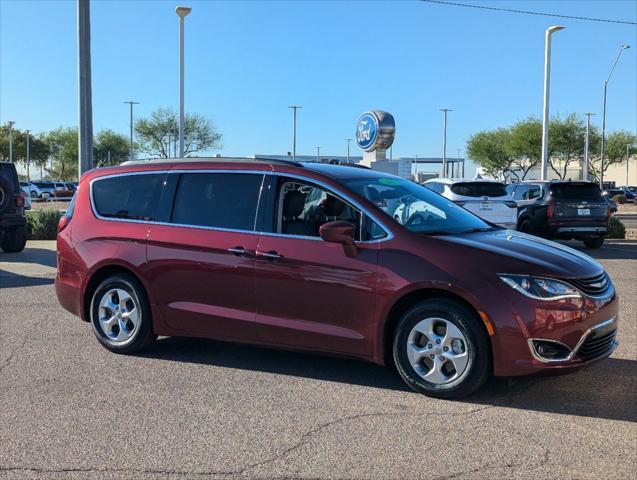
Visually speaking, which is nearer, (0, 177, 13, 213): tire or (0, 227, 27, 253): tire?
(0, 177, 13, 213): tire

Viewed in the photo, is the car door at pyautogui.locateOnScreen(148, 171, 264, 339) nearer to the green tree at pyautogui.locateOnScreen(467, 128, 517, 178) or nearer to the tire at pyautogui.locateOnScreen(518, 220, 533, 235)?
the tire at pyautogui.locateOnScreen(518, 220, 533, 235)

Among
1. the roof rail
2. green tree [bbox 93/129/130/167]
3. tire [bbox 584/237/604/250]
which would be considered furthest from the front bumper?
green tree [bbox 93/129/130/167]

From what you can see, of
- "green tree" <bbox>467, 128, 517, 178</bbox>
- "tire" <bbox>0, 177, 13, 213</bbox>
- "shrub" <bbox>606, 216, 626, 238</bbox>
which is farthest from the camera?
"green tree" <bbox>467, 128, 517, 178</bbox>

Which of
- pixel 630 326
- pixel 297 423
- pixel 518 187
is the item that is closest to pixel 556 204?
pixel 518 187

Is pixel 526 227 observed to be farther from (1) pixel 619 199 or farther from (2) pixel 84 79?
(1) pixel 619 199

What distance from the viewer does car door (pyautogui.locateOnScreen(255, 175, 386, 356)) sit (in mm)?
4992

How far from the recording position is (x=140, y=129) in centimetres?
5659

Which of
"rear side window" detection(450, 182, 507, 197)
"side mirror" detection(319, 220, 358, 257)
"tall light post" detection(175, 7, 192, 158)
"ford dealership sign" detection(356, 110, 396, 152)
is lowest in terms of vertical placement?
"side mirror" detection(319, 220, 358, 257)

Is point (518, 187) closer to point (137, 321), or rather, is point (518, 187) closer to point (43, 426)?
point (137, 321)

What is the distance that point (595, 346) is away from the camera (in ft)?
15.6

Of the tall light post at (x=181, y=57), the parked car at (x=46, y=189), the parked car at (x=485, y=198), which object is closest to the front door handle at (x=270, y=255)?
the parked car at (x=485, y=198)

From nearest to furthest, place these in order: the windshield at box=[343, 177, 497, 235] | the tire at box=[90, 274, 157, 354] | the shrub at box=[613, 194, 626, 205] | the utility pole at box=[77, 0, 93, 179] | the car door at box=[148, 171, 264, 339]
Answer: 1. the windshield at box=[343, 177, 497, 235]
2. the car door at box=[148, 171, 264, 339]
3. the tire at box=[90, 274, 157, 354]
4. the utility pole at box=[77, 0, 93, 179]
5. the shrub at box=[613, 194, 626, 205]

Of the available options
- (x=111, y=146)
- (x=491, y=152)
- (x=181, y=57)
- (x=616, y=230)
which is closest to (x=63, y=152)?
(x=111, y=146)

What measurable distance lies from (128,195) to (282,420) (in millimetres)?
2852
